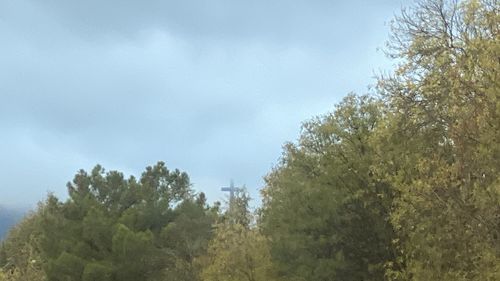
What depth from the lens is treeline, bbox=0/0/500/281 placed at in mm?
19109

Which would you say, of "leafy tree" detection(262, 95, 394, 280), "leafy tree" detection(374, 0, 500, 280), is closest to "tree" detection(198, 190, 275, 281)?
"leafy tree" detection(262, 95, 394, 280)

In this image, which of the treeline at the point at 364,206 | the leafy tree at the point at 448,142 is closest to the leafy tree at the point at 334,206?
the treeline at the point at 364,206

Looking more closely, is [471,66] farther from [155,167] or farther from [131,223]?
[155,167]

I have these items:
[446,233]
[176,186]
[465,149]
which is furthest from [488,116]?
[176,186]

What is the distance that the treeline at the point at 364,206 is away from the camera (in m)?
19.1

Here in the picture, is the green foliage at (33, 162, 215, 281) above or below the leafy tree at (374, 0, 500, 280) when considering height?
above

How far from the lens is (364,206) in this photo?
110 feet

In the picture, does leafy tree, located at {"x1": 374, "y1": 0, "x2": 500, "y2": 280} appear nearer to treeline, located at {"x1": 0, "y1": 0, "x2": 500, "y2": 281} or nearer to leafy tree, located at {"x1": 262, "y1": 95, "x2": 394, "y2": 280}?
treeline, located at {"x1": 0, "y1": 0, "x2": 500, "y2": 281}

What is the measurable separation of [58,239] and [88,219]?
3910mm

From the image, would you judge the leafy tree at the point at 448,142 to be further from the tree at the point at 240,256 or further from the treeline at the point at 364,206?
the tree at the point at 240,256

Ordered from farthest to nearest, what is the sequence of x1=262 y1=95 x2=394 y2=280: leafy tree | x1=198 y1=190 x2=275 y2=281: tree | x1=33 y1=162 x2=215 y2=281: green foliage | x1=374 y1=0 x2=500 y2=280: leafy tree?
x1=33 y1=162 x2=215 y2=281: green foliage → x1=198 y1=190 x2=275 y2=281: tree → x1=262 y1=95 x2=394 y2=280: leafy tree → x1=374 y1=0 x2=500 y2=280: leafy tree

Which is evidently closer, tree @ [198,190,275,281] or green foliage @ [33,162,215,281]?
tree @ [198,190,275,281]

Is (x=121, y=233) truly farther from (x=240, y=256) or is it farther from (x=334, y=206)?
(x=334, y=206)

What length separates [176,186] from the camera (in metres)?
86.0
